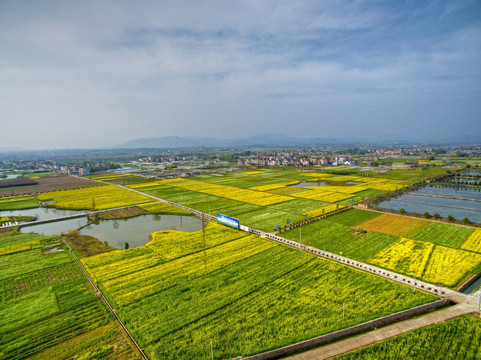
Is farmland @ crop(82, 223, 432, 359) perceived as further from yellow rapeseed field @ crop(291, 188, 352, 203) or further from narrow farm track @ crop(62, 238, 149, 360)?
yellow rapeseed field @ crop(291, 188, 352, 203)

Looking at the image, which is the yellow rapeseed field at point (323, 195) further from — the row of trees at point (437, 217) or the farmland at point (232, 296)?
the farmland at point (232, 296)

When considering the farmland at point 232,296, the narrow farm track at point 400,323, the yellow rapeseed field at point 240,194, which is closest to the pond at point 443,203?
the yellow rapeseed field at point 240,194

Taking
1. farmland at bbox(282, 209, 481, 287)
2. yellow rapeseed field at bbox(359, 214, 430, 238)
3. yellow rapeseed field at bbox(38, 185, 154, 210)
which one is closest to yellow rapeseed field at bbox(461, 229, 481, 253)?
farmland at bbox(282, 209, 481, 287)

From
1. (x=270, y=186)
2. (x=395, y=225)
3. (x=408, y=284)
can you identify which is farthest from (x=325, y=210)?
(x=270, y=186)

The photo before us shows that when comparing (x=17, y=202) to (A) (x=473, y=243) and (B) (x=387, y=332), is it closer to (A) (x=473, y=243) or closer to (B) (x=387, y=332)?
(B) (x=387, y=332)

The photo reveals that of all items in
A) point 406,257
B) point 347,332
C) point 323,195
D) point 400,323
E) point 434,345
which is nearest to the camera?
point 434,345

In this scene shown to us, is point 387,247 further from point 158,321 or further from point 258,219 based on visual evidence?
point 158,321
